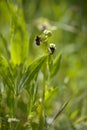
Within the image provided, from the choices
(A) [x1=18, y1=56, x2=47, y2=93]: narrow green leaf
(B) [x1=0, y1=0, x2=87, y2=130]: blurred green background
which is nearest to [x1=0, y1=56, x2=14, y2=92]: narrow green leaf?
(A) [x1=18, y1=56, x2=47, y2=93]: narrow green leaf

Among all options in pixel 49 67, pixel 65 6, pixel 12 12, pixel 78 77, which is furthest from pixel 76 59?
pixel 49 67

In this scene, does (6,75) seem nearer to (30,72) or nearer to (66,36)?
(30,72)

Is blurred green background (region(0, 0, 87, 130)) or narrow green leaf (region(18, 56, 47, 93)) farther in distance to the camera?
blurred green background (region(0, 0, 87, 130))

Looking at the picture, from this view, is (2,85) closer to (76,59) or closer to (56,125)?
(56,125)

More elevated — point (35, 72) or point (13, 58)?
Answer: point (13, 58)

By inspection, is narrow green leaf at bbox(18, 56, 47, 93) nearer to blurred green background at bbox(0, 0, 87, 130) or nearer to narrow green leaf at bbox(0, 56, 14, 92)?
narrow green leaf at bbox(0, 56, 14, 92)

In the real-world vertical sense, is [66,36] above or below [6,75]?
above

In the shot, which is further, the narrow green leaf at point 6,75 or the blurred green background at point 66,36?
the blurred green background at point 66,36

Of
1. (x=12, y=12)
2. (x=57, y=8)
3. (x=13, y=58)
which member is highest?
(x=57, y=8)

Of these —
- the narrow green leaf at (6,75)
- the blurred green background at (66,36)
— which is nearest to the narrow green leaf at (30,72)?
the narrow green leaf at (6,75)

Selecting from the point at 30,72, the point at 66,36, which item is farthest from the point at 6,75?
the point at 66,36

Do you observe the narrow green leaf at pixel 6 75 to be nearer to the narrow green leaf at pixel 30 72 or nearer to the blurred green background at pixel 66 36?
the narrow green leaf at pixel 30 72
